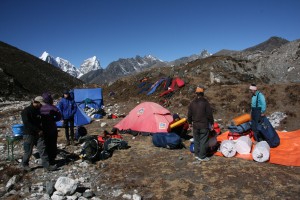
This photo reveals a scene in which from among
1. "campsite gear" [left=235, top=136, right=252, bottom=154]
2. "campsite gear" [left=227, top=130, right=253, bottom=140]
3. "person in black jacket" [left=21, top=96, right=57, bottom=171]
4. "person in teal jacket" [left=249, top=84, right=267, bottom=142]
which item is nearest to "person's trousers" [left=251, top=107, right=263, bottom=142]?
"person in teal jacket" [left=249, top=84, right=267, bottom=142]

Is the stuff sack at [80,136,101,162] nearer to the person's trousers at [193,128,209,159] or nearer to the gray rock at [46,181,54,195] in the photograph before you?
the gray rock at [46,181,54,195]

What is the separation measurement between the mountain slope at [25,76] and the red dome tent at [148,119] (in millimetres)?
50292

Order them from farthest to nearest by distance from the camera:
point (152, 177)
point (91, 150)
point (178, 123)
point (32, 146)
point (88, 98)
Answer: point (88, 98), point (178, 123), point (91, 150), point (32, 146), point (152, 177)

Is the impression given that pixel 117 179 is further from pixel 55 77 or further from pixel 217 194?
pixel 55 77

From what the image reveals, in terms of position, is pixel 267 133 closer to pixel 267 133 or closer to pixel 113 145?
pixel 267 133

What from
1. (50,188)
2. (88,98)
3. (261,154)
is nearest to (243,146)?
(261,154)

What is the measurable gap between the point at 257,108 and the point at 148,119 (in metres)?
5.28

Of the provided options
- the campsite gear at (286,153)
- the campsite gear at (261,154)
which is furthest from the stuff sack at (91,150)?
the campsite gear at (261,154)

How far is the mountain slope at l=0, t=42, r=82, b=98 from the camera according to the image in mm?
62625

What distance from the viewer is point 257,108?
10.6 meters

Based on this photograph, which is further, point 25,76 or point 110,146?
point 25,76

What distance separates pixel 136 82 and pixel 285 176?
2539cm

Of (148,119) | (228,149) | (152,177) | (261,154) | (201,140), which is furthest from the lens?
(148,119)

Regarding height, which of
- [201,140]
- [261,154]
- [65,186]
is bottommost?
[65,186]
